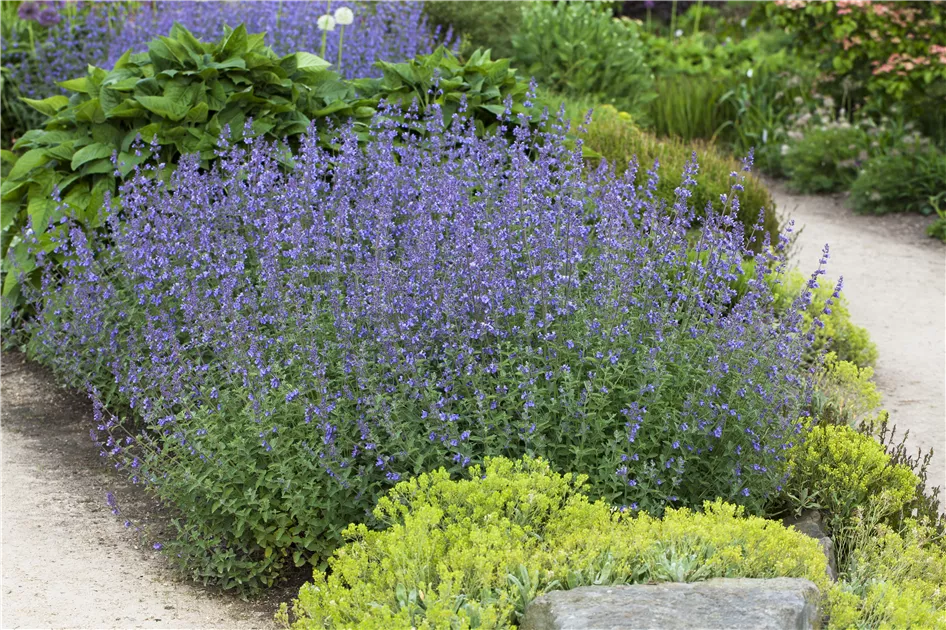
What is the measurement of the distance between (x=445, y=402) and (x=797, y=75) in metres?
8.42

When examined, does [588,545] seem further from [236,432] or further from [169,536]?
[169,536]

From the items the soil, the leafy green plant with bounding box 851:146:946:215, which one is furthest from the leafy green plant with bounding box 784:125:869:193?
the soil

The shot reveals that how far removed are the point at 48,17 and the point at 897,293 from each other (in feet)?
21.9

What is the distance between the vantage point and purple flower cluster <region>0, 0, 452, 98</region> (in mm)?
7527

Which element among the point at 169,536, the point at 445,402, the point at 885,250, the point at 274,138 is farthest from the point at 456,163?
the point at 885,250

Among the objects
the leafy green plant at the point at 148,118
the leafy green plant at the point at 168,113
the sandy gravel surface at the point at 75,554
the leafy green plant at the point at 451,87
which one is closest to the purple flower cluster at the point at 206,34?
the leafy green plant at the point at 451,87

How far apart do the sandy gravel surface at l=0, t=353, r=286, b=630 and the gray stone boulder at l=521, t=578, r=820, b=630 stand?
1.30 metres

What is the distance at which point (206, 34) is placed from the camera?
25.0 feet

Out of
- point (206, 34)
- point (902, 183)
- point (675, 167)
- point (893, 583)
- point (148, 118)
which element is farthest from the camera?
point (902, 183)

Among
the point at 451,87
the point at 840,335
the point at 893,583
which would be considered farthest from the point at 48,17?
the point at 893,583

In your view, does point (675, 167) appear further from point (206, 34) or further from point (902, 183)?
point (206, 34)

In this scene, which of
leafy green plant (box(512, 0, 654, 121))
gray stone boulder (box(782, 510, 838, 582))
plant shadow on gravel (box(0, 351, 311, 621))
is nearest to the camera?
gray stone boulder (box(782, 510, 838, 582))

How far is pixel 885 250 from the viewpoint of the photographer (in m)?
8.03

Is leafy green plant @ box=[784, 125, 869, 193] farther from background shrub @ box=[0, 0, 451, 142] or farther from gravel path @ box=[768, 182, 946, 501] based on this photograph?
background shrub @ box=[0, 0, 451, 142]
